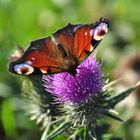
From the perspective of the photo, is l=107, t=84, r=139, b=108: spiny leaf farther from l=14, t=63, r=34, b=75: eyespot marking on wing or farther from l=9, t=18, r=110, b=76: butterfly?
l=14, t=63, r=34, b=75: eyespot marking on wing

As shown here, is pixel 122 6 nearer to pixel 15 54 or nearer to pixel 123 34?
pixel 123 34

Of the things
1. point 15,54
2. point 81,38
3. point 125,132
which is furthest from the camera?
point 125,132

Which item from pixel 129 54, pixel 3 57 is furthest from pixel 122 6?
pixel 3 57

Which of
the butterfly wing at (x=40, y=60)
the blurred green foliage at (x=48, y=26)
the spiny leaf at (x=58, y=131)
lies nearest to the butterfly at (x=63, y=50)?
the butterfly wing at (x=40, y=60)

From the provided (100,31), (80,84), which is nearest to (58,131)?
(80,84)

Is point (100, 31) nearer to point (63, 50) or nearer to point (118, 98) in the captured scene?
point (63, 50)

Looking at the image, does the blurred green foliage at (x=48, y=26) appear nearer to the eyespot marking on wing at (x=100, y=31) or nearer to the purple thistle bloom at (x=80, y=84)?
the purple thistle bloom at (x=80, y=84)
